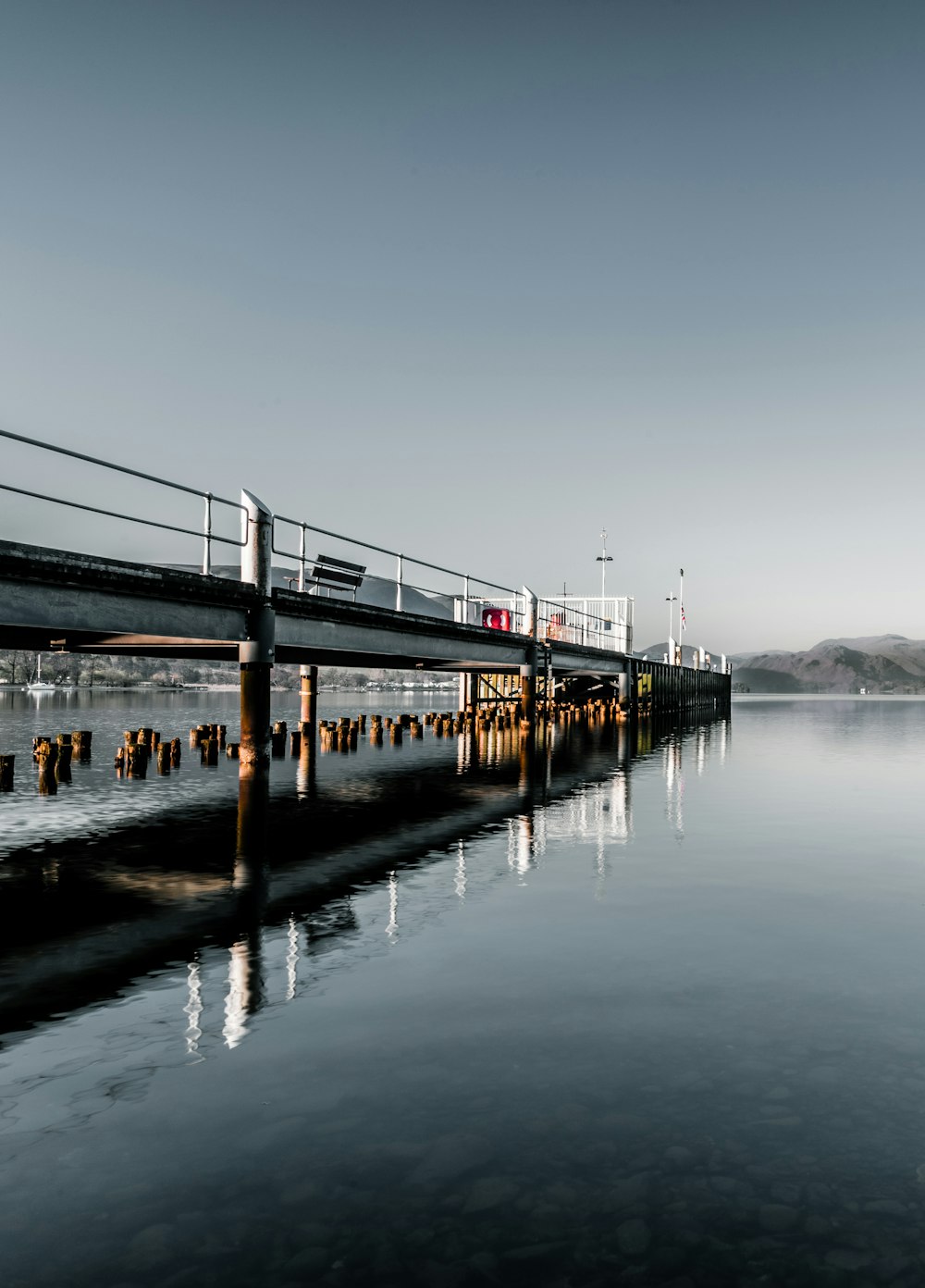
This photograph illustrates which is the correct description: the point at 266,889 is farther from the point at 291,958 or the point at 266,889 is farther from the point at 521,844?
the point at 521,844

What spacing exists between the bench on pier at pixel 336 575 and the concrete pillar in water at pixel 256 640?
2964 mm

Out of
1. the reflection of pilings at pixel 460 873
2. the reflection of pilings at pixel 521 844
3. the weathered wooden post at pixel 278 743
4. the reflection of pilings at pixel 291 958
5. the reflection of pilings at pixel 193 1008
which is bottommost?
the reflection of pilings at pixel 521 844

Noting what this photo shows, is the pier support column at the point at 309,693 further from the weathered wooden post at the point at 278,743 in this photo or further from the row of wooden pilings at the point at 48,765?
the row of wooden pilings at the point at 48,765

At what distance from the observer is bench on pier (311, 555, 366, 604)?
23156mm

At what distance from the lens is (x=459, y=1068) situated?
5391 millimetres

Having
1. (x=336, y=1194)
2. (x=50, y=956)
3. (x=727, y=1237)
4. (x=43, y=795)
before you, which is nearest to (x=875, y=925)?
(x=727, y=1237)

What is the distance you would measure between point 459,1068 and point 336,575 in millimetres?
19339

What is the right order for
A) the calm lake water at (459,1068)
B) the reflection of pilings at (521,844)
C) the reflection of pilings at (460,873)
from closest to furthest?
the calm lake water at (459,1068) → the reflection of pilings at (460,873) → the reflection of pilings at (521,844)

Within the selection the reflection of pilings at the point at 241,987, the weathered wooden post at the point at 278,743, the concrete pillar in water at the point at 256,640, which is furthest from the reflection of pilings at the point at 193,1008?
the weathered wooden post at the point at 278,743

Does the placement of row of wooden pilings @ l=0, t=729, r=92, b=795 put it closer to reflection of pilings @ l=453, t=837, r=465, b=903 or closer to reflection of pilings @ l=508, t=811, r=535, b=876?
reflection of pilings @ l=508, t=811, r=535, b=876

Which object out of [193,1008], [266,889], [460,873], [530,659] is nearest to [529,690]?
[530,659]

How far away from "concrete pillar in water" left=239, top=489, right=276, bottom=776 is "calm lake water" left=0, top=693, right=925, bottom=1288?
25.2 ft

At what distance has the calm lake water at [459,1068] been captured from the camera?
3719 mm

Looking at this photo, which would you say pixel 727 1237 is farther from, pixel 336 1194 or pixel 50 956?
pixel 50 956
